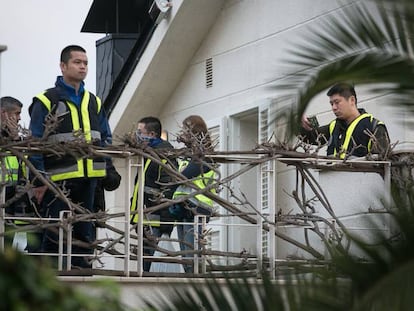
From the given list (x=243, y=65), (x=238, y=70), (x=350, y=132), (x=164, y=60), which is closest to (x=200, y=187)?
(x=350, y=132)

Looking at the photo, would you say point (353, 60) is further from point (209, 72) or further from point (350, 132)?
point (209, 72)

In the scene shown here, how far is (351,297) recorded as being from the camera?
250 inches

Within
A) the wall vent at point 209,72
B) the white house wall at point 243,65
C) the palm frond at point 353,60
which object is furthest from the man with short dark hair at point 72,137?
the wall vent at point 209,72

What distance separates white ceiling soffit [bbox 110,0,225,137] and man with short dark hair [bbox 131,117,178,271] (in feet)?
19.9

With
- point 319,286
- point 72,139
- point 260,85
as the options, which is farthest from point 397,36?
point 260,85

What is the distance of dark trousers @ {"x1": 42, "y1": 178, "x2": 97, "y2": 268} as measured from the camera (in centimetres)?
1216

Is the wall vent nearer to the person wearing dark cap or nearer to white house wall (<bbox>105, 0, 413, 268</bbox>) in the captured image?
white house wall (<bbox>105, 0, 413, 268</bbox>)

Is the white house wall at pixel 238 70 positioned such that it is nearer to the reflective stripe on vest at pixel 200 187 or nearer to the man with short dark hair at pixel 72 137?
the reflective stripe on vest at pixel 200 187

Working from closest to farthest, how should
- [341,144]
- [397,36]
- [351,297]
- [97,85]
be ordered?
1. [351,297]
2. [397,36]
3. [341,144]
4. [97,85]

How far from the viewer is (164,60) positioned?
20.9 m

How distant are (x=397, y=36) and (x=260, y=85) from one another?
11689 mm

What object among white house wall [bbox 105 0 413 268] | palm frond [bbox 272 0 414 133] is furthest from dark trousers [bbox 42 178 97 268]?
palm frond [bbox 272 0 414 133]

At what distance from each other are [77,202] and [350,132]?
234cm

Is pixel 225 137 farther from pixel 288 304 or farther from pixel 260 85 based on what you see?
pixel 288 304
